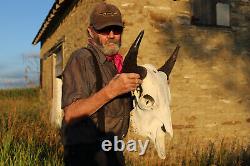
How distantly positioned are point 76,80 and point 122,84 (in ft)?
1.11

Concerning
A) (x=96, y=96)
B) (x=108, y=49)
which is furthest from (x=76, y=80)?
(x=108, y=49)

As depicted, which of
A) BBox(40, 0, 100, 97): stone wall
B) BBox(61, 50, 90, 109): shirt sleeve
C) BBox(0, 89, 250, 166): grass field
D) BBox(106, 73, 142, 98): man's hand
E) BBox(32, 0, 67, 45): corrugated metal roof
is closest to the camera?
BBox(106, 73, 142, 98): man's hand

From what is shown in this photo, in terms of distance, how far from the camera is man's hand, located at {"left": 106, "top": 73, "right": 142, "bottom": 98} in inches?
81.3

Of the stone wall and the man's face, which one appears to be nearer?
the man's face

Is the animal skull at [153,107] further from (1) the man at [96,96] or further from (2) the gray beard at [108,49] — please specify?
(2) the gray beard at [108,49]

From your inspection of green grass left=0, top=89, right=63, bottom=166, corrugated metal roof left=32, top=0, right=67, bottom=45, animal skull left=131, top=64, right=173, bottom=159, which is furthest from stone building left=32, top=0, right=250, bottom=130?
animal skull left=131, top=64, right=173, bottom=159

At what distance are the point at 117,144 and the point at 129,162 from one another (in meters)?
3.84

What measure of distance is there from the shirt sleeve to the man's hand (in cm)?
21

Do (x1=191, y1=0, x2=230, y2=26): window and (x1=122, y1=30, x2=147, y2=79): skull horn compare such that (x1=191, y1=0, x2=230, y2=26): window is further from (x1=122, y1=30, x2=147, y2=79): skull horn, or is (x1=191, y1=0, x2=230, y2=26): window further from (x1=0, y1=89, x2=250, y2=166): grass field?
(x1=122, y1=30, x2=147, y2=79): skull horn

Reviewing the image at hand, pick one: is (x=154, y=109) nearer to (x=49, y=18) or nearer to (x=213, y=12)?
(x=213, y=12)

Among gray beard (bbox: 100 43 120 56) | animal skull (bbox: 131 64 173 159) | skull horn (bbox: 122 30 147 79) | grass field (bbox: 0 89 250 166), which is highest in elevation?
gray beard (bbox: 100 43 120 56)

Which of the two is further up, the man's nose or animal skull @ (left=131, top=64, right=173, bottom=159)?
the man's nose

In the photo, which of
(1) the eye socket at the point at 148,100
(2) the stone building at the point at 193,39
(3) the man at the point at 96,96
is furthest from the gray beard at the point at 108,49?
(2) the stone building at the point at 193,39

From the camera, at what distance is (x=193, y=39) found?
7.48 metres
